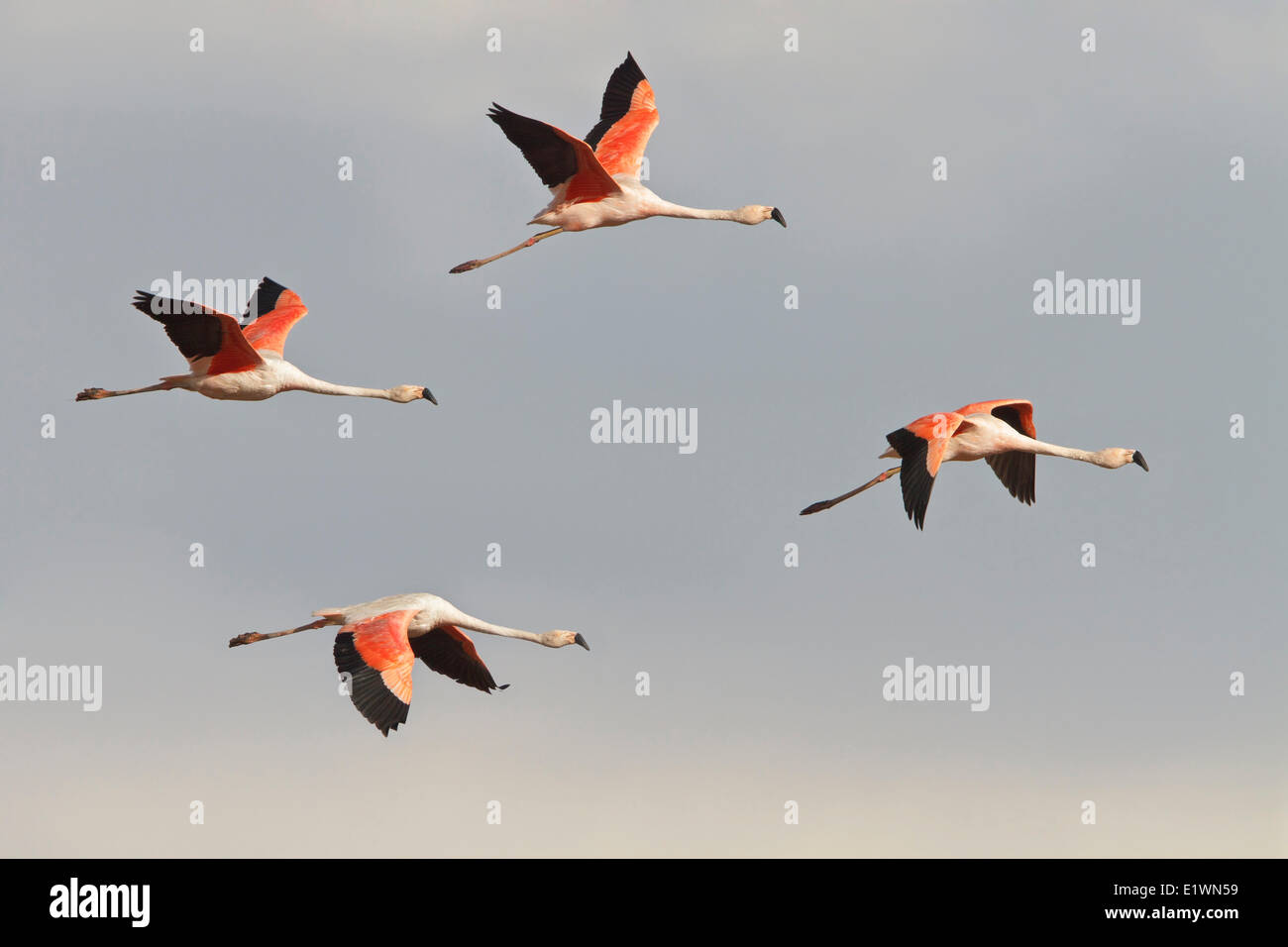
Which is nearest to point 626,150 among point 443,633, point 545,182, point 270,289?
point 545,182

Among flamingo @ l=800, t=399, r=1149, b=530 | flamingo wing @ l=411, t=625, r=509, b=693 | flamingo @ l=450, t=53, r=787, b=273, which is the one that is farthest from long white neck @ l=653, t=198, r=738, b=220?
flamingo wing @ l=411, t=625, r=509, b=693

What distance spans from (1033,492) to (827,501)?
3684 mm

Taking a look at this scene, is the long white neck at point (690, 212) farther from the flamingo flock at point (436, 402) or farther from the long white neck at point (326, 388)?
the long white neck at point (326, 388)

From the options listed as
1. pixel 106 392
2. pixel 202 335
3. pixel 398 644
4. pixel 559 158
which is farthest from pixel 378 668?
pixel 559 158

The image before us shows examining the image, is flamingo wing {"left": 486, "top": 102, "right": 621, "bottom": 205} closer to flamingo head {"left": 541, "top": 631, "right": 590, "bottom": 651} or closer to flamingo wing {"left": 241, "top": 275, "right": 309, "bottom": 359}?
flamingo wing {"left": 241, "top": 275, "right": 309, "bottom": 359}

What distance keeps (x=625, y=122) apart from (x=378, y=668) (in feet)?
39.0

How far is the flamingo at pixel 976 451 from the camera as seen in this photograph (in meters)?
28.9

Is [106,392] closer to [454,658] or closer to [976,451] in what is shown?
[454,658]

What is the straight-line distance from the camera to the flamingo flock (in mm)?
28625

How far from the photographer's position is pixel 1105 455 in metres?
32.5

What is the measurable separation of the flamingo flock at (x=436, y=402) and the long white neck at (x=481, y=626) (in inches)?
0.6

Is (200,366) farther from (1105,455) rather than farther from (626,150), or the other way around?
(1105,455)

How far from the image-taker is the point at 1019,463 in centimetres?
3406

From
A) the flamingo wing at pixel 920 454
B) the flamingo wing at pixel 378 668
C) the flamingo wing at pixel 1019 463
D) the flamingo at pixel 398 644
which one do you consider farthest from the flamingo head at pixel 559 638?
the flamingo wing at pixel 1019 463
